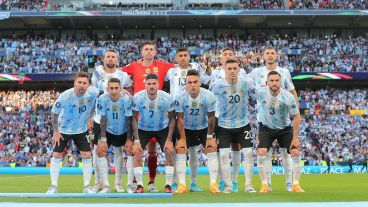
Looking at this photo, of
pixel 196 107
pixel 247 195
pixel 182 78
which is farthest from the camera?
pixel 182 78

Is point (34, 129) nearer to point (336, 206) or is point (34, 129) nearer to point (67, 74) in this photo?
point (67, 74)

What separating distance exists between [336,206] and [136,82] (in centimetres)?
594

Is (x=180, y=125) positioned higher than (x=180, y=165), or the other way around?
(x=180, y=125)

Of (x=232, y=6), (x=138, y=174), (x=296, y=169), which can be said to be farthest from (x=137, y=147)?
(x=232, y=6)

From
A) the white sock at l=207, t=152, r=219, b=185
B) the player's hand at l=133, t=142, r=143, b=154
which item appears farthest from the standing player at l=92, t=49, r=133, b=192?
the white sock at l=207, t=152, r=219, b=185

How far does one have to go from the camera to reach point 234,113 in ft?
35.2

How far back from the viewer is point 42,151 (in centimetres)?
3544

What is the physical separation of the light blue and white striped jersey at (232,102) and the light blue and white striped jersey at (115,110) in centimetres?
166

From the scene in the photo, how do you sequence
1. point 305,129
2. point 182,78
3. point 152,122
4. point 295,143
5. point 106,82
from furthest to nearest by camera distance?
point 305,129 → point 106,82 → point 182,78 → point 152,122 → point 295,143

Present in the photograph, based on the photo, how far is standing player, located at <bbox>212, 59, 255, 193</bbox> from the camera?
10594 mm

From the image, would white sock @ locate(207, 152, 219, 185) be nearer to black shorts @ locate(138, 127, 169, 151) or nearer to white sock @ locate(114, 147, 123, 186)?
black shorts @ locate(138, 127, 169, 151)

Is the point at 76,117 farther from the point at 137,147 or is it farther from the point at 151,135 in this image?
the point at 151,135

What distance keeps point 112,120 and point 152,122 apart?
0.74 m

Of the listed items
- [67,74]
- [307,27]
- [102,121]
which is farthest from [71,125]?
[307,27]
